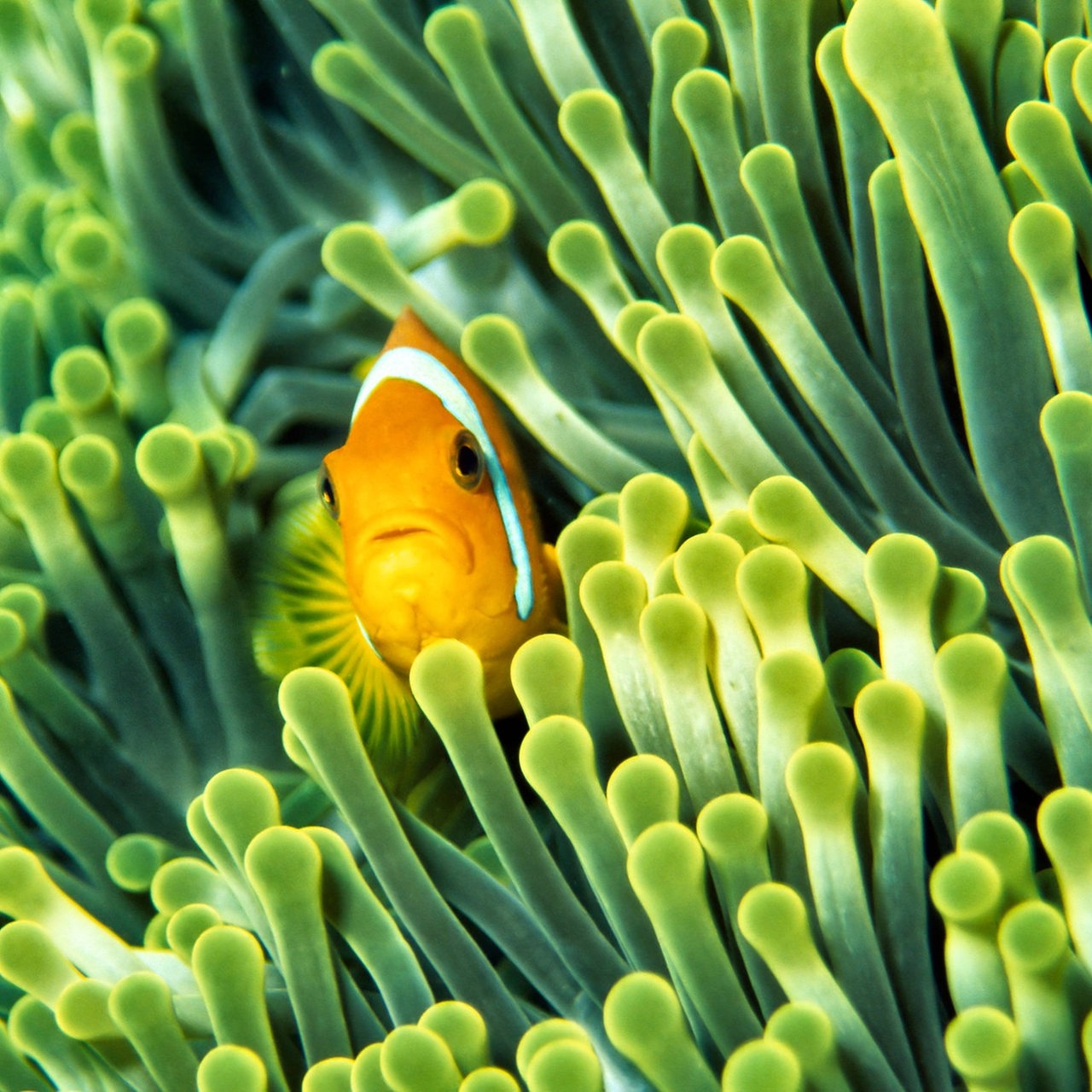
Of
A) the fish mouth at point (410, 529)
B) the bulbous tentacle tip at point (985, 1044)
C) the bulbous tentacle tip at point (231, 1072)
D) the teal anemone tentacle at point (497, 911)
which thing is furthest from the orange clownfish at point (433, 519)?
the bulbous tentacle tip at point (985, 1044)

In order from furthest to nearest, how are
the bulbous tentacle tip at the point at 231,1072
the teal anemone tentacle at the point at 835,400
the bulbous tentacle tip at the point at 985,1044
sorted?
the teal anemone tentacle at the point at 835,400
the bulbous tentacle tip at the point at 231,1072
the bulbous tentacle tip at the point at 985,1044

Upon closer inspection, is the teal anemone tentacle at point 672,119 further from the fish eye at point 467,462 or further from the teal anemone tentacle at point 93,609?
the teal anemone tentacle at point 93,609

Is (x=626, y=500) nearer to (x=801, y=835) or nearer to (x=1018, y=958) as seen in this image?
(x=801, y=835)

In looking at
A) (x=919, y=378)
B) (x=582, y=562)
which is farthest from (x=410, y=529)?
(x=919, y=378)

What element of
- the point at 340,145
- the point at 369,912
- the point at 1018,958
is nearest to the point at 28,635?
the point at 369,912

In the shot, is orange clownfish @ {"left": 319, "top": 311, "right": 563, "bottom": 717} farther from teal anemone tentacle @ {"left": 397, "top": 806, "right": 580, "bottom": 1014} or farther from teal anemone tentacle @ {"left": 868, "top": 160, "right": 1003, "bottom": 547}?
teal anemone tentacle @ {"left": 868, "top": 160, "right": 1003, "bottom": 547}

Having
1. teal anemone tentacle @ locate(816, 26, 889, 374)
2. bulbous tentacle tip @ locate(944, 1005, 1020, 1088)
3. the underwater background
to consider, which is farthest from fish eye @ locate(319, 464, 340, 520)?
bulbous tentacle tip @ locate(944, 1005, 1020, 1088)
